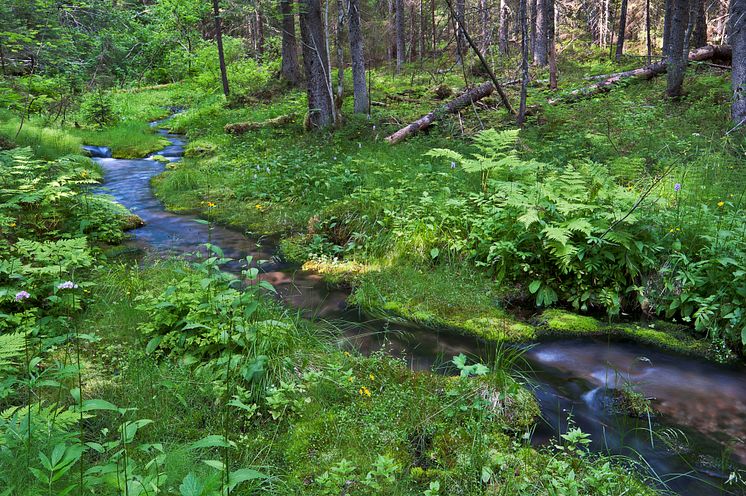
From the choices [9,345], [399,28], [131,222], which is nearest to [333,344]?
[9,345]

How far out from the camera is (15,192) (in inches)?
229

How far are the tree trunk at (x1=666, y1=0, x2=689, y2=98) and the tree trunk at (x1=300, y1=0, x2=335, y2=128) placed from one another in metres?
8.28

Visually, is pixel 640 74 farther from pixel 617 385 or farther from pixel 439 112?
pixel 617 385

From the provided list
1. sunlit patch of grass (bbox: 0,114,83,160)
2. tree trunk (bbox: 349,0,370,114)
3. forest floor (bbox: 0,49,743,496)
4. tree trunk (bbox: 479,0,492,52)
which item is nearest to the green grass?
forest floor (bbox: 0,49,743,496)

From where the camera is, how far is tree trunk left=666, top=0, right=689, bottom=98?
11016mm

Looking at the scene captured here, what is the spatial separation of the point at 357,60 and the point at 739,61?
28.9ft

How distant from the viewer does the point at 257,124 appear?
14.7 m

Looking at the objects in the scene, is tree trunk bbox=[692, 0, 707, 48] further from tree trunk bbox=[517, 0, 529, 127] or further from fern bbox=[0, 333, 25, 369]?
fern bbox=[0, 333, 25, 369]

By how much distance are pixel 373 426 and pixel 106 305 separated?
306 cm

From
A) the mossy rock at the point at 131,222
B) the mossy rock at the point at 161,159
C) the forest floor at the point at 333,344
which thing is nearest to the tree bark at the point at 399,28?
the mossy rock at the point at 161,159

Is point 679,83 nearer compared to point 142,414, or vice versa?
point 142,414

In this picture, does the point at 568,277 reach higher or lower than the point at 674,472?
higher

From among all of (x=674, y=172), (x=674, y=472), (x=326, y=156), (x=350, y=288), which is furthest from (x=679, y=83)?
(x=674, y=472)

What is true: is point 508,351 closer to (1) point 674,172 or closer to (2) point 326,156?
(1) point 674,172
